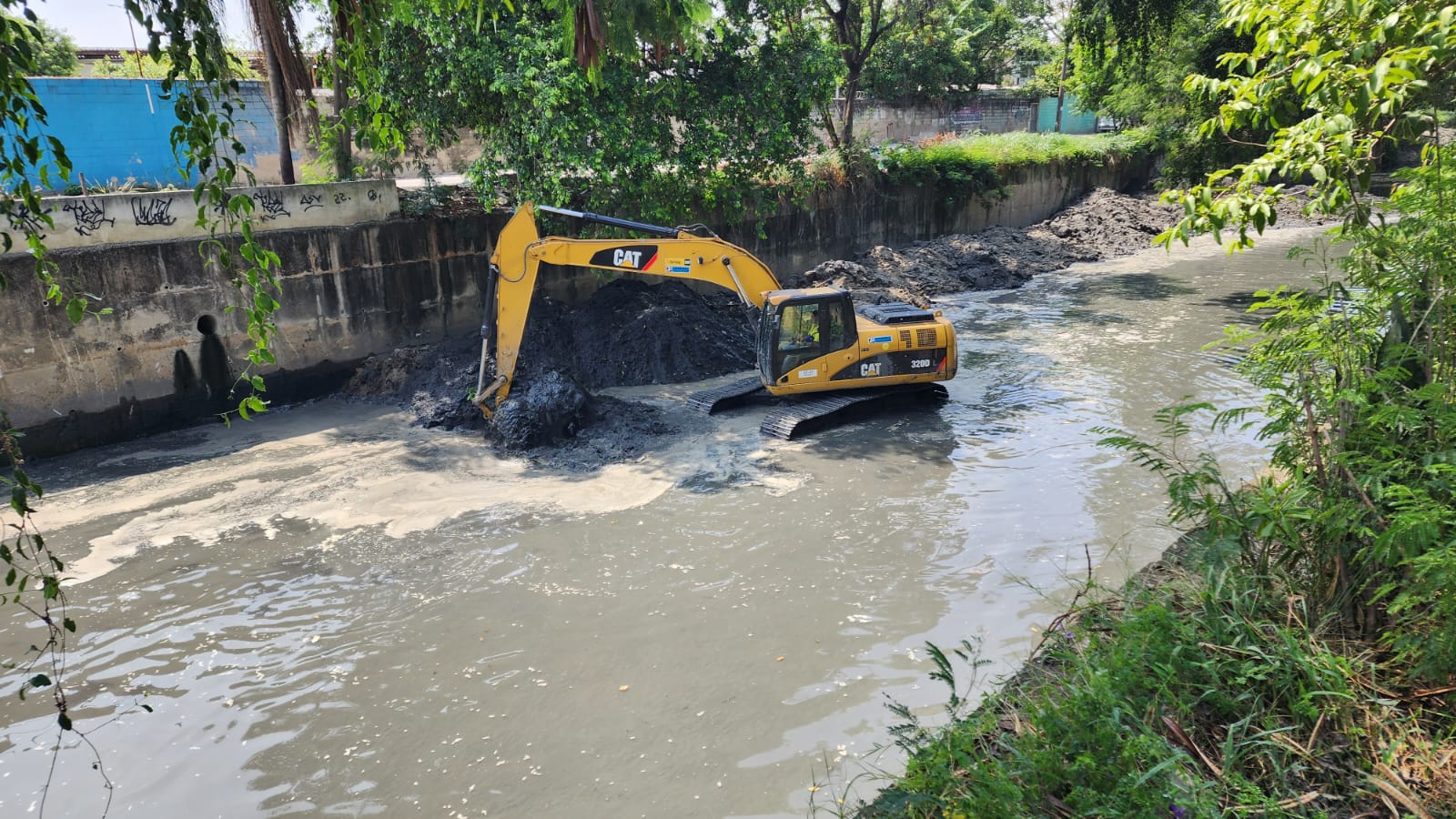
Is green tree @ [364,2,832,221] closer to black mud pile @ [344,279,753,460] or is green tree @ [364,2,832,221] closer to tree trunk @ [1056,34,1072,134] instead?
black mud pile @ [344,279,753,460]

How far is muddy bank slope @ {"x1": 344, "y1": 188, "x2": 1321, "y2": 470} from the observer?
11.6 m

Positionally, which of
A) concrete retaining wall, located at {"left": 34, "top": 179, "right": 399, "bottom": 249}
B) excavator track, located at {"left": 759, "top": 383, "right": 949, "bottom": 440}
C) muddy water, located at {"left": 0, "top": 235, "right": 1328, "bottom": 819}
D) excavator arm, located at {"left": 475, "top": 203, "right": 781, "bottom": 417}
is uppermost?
concrete retaining wall, located at {"left": 34, "top": 179, "right": 399, "bottom": 249}

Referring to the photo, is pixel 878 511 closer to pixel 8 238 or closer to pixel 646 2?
pixel 646 2

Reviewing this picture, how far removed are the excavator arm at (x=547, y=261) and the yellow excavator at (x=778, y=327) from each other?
12 mm

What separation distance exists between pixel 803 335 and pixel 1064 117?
3211 cm

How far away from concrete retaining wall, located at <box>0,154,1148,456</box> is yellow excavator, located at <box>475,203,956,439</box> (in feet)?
11.5

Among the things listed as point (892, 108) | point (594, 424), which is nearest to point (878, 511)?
point (594, 424)

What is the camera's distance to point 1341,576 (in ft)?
13.9

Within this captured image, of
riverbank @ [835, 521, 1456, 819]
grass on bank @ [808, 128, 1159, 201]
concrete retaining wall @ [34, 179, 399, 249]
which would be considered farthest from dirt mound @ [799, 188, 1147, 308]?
→ riverbank @ [835, 521, 1456, 819]

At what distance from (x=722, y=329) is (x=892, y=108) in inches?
745

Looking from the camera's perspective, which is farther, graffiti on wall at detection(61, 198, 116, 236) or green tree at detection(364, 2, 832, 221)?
green tree at detection(364, 2, 832, 221)

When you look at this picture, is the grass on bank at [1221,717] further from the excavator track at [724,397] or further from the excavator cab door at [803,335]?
the excavator track at [724,397]

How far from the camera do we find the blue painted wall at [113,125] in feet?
58.2

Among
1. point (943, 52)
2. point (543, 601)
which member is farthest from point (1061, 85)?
point (543, 601)
